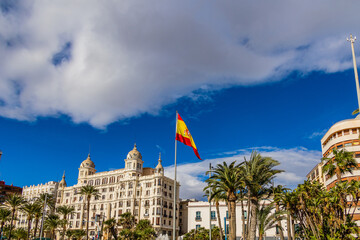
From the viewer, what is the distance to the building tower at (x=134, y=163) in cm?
10291

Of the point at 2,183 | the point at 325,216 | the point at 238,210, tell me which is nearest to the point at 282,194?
the point at 325,216

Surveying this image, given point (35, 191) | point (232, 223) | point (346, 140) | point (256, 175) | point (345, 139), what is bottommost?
point (232, 223)

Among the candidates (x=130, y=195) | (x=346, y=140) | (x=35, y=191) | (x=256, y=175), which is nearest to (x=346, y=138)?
(x=346, y=140)

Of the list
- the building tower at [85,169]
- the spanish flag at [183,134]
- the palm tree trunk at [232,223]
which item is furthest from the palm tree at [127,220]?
the spanish flag at [183,134]

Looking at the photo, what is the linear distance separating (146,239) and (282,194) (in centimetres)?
3483

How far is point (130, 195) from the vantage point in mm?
100062

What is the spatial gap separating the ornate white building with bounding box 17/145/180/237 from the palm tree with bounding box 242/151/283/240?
179ft

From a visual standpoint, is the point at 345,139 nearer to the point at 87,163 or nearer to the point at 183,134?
the point at 183,134

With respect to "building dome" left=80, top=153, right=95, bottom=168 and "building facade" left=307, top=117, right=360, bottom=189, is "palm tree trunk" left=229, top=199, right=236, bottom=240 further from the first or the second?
"building dome" left=80, top=153, right=95, bottom=168

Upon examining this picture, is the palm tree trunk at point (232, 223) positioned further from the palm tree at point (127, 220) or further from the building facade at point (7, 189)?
the building facade at point (7, 189)

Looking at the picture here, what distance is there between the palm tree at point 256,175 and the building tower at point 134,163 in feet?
211

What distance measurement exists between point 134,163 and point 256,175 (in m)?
66.8

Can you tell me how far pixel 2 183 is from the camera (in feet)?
582

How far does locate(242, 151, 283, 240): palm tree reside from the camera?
135 feet
